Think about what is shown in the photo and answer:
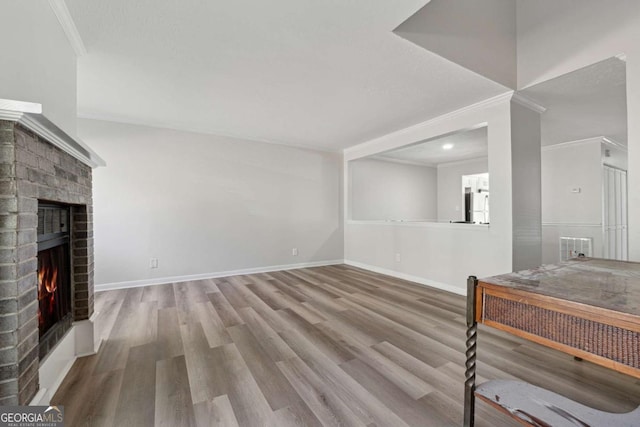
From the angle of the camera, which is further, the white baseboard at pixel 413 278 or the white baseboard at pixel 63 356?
the white baseboard at pixel 413 278

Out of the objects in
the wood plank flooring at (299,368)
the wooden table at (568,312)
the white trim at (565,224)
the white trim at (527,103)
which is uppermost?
the white trim at (527,103)

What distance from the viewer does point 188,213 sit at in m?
3.94

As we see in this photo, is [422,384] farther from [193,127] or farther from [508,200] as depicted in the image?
[193,127]

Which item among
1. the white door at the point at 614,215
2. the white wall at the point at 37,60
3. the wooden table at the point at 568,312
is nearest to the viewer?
the wooden table at the point at 568,312

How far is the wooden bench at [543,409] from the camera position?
0.94 m

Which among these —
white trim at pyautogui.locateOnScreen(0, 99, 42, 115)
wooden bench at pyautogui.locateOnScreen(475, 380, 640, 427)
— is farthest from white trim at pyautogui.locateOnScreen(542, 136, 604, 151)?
white trim at pyautogui.locateOnScreen(0, 99, 42, 115)

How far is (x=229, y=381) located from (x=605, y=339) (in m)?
1.74

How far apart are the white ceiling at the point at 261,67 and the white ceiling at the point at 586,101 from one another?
0.58 meters

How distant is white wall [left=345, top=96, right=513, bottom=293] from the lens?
9.25 feet

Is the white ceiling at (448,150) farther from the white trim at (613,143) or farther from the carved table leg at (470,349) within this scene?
the carved table leg at (470,349)

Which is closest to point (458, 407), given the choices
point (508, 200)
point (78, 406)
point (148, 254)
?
point (78, 406)

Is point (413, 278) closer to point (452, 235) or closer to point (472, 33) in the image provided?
point (452, 235)

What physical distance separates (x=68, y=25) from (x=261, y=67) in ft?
4.19

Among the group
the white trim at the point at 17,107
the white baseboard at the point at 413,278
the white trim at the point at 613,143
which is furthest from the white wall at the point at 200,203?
the white trim at the point at 613,143
